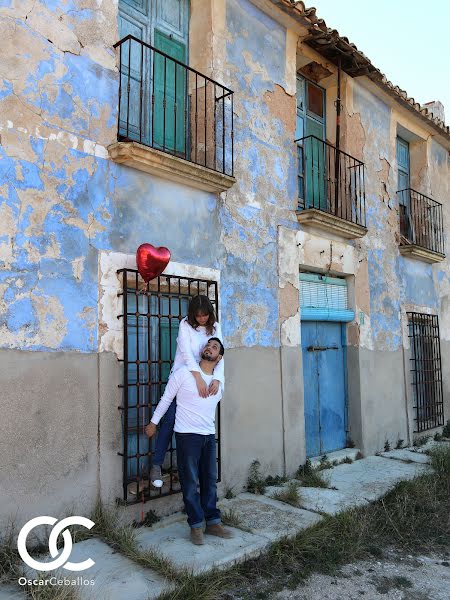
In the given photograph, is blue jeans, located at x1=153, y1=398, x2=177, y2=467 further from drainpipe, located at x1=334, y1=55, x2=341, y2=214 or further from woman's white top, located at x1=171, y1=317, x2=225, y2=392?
drainpipe, located at x1=334, y1=55, x2=341, y2=214

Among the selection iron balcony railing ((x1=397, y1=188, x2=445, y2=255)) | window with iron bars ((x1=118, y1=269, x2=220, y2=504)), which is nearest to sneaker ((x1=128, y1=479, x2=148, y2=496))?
window with iron bars ((x1=118, y1=269, x2=220, y2=504))

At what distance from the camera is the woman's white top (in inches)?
152

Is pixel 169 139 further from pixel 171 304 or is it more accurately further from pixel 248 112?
pixel 171 304

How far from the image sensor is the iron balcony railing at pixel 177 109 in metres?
4.89

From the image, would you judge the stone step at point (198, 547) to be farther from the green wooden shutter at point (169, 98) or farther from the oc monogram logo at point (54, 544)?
the green wooden shutter at point (169, 98)

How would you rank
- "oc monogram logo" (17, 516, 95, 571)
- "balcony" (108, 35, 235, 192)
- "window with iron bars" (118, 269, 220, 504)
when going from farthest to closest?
"balcony" (108, 35, 235, 192) → "window with iron bars" (118, 269, 220, 504) → "oc monogram logo" (17, 516, 95, 571)

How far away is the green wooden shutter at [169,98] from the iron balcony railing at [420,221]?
4773 mm

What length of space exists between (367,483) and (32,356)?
12.6 ft

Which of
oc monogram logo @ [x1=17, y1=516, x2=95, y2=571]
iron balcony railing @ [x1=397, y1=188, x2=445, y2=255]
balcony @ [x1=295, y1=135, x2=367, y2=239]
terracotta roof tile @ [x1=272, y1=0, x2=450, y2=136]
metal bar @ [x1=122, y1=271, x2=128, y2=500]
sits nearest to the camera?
oc monogram logo @ [x1=17, y1=516, x2=95, y2=571]

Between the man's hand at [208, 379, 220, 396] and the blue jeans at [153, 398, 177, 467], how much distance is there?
0.48m

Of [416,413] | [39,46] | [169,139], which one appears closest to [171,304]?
[169,139]

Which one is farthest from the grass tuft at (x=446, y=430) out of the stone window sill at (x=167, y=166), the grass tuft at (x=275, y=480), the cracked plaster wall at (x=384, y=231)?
the stone window sill at (x=167, y=166)

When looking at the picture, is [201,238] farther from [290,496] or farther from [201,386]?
[290,496]

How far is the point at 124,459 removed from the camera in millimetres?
3996
